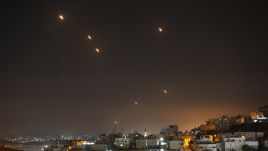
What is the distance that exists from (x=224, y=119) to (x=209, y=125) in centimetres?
209

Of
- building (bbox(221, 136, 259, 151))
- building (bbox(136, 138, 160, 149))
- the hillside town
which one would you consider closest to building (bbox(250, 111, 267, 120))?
the hillside town

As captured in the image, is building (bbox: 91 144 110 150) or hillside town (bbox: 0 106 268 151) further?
building (bbox: 91 144 110 150)

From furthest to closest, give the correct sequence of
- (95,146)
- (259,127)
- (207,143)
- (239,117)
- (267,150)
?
1. (239,117)
2. (95,146)
3. (259,127)
4. (207,143)
5. (267,150)

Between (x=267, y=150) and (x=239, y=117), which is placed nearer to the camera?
(x=267, y=150)

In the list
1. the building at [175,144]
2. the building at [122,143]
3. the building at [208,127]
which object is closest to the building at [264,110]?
the building at [208,127]

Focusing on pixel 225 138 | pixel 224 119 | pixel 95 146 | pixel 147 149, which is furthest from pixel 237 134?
pixel 95 146

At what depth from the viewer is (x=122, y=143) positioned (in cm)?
4578

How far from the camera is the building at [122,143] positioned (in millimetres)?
45106

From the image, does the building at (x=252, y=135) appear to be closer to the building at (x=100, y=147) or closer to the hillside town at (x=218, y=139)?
the hillside town at (x=218, y=139)

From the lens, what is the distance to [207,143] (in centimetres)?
3556

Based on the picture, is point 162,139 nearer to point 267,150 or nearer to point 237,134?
point 237,134

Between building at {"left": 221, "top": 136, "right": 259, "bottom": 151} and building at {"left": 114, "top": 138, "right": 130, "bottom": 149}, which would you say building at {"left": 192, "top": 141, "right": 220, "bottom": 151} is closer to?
building at {"left": 221, "top": 136, "right": 259, "bottom": 151}

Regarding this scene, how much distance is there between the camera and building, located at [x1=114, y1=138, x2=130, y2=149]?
45.1 metres

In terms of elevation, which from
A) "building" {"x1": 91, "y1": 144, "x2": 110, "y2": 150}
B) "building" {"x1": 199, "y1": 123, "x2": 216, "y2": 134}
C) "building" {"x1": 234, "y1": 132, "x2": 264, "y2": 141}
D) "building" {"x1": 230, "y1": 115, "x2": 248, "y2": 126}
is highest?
"building" {"x1": 230, "y1": 115, "x2": 248, "y2": 126}
